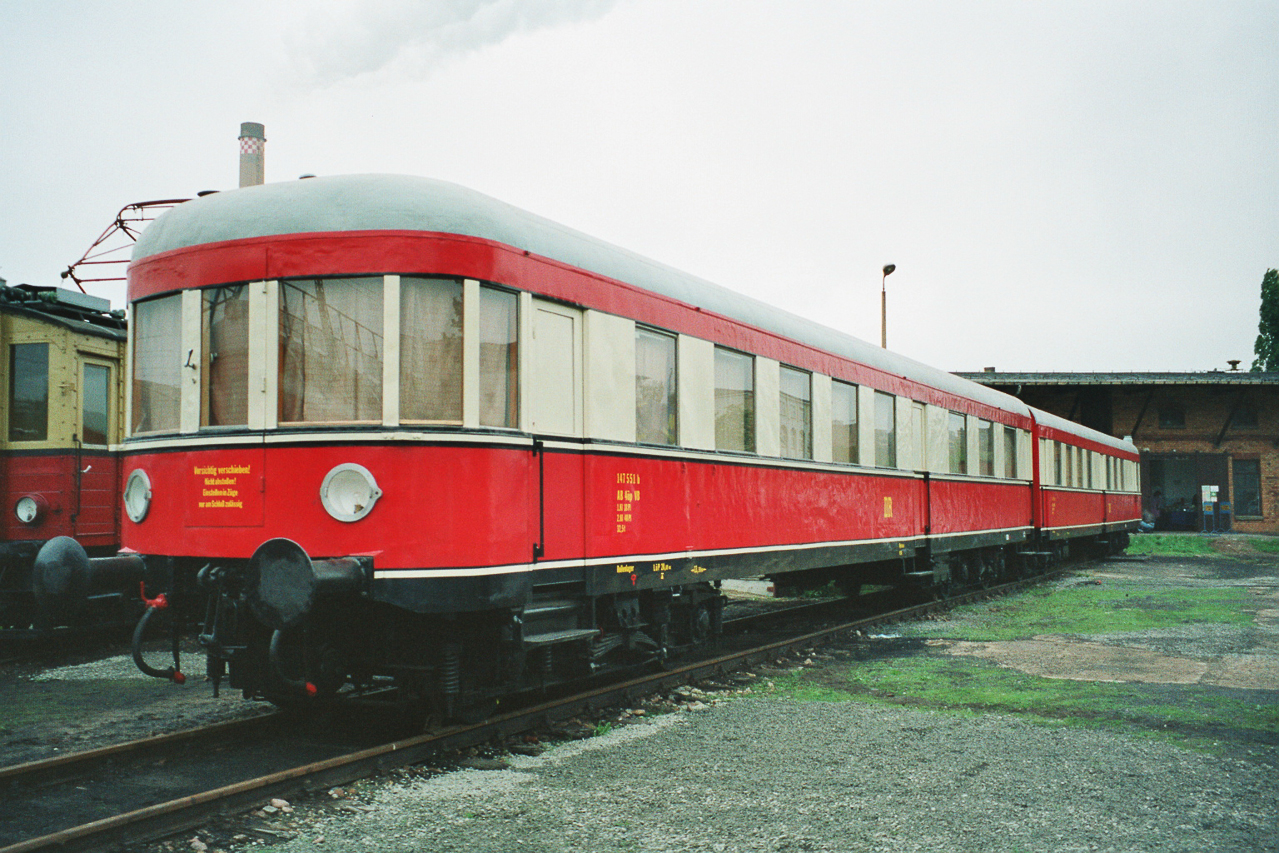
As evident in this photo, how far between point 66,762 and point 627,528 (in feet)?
11.7

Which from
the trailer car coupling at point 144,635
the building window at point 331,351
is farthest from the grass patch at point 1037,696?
the trailer car coupling at point 144,635

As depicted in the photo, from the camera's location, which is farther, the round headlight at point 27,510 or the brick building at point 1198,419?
the brick building at point 1198,419

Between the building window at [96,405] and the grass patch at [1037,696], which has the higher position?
the building window at [96,405]

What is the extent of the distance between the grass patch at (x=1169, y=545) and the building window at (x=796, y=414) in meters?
21.9

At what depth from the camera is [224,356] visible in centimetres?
585

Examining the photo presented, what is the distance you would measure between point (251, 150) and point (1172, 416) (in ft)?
103

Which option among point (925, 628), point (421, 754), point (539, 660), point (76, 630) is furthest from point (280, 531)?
point (925, 628)

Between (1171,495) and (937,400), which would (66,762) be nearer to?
(937,400)

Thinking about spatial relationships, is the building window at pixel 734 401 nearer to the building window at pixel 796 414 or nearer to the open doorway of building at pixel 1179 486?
the building window at pixel 796 414

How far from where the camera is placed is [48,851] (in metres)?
4.02

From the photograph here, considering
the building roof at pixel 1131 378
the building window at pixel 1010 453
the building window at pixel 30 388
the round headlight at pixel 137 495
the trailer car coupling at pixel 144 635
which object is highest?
the building roof at pixel 1131 378

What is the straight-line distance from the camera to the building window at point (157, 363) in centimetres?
604

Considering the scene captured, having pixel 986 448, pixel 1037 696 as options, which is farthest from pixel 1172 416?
pixel 1037 696

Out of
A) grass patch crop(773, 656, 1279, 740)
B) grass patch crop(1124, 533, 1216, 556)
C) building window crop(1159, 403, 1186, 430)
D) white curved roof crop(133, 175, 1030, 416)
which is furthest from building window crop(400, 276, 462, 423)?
building window crop(1159, 403, 1186, 430)
